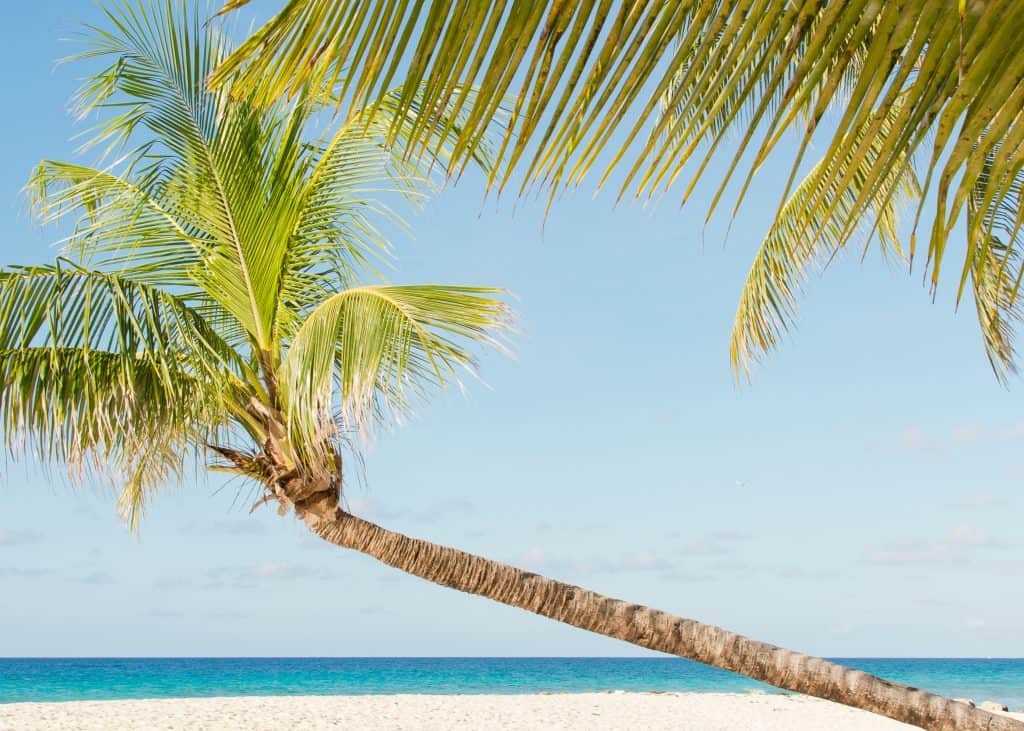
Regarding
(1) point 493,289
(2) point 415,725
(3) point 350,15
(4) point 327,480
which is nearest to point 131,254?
(4) point 327,480

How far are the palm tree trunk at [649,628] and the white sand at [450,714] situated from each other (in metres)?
9.37

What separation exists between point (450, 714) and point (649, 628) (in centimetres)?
1137

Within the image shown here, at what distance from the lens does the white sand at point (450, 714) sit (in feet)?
43.3

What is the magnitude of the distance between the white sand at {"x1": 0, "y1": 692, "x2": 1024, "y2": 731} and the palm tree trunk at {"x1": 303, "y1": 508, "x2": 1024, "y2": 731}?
9.37 m

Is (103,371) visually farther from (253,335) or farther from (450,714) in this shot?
(450,714)

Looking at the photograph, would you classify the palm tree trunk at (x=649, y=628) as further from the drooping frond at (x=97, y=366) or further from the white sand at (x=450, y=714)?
the white sand at (x=450, y=714)

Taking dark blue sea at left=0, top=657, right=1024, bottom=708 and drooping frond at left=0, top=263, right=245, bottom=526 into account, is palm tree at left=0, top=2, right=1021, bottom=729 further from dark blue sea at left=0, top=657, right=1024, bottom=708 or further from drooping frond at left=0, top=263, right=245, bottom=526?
dark blue sea at left=0, top=657, right=1024, bottom=708

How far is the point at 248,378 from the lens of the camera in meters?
4.55

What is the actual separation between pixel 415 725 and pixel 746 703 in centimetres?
664

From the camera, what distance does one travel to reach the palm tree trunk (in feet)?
12.0

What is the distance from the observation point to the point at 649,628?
3916 millimetres

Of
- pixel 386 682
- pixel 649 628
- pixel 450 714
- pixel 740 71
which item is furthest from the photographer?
pixel 386 682

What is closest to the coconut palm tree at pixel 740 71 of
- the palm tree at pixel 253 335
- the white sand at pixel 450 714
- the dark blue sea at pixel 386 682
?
the palm tree at pixel 253 335

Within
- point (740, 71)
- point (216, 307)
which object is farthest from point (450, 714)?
point (740, 71)
